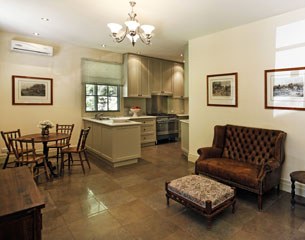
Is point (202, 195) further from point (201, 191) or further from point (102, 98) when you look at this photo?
point (102, 98)

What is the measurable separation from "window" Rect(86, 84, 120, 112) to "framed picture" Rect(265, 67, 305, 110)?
4316 mm

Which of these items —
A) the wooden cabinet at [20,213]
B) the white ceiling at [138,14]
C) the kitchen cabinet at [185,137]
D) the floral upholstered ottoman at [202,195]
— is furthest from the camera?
the kitchen cabinet at [185,137]

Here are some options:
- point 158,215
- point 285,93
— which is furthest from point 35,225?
point 285,93

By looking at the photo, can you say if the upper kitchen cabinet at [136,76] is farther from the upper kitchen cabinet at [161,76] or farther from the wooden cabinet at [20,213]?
the wooden cabinet at [20,213]

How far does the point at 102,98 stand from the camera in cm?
625

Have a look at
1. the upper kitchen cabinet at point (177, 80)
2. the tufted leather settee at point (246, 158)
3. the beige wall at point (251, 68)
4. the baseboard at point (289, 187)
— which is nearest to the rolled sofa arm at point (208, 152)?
the tufted leather settee at point (246, 158)

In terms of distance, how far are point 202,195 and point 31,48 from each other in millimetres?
4790

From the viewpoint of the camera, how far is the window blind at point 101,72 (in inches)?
227

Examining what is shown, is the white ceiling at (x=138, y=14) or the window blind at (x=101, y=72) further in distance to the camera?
the window blind at (x=101, y=72)

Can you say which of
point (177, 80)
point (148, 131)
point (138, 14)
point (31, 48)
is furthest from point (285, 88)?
point (31, 48)

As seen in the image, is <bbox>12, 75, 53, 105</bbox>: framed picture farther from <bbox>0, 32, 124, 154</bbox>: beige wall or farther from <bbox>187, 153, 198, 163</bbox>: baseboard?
<bbox>187, 153, 198, 163</bbox>: baseboard

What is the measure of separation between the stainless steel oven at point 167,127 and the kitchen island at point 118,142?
85.9 inches

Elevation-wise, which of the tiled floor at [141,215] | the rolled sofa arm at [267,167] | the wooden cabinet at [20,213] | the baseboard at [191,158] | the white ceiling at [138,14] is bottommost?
the tiled floor at [141,215]

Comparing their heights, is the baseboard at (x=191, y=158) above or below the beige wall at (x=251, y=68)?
below
